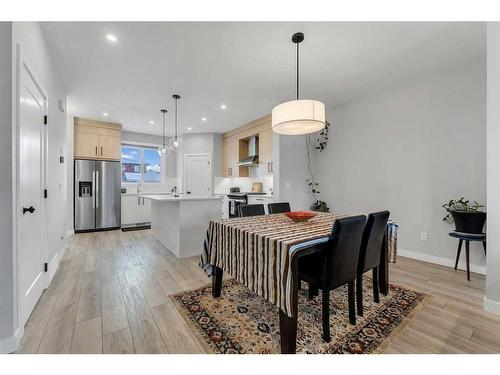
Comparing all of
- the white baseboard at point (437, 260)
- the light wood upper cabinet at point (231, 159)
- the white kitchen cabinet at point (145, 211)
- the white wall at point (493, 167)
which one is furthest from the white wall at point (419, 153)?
the white kitchen cabinet at point (145, 211)

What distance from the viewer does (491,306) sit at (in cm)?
192

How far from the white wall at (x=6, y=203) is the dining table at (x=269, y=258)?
1.32 metres

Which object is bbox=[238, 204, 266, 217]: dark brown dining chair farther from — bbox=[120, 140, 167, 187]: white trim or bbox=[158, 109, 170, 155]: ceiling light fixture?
bbox=[120, 140, 167, 187]: white trim

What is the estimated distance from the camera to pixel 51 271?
8.45ft

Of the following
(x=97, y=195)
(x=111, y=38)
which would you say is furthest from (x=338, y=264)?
(x=97, y=195)

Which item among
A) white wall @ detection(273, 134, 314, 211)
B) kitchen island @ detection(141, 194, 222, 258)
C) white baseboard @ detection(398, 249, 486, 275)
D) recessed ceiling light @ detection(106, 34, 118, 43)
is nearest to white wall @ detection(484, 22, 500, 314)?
white baseboard @ detection(398, 249, 486, 275)

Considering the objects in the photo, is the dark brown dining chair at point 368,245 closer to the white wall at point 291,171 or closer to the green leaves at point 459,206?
the green leaves at point 459,206

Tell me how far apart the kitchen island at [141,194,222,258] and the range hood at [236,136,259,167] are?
1961 millimetres

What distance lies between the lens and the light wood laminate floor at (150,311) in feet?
4.97

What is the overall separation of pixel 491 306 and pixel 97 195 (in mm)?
6432

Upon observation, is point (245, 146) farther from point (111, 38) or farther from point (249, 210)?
point (111, 38)

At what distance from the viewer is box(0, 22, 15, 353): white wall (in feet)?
4.67
